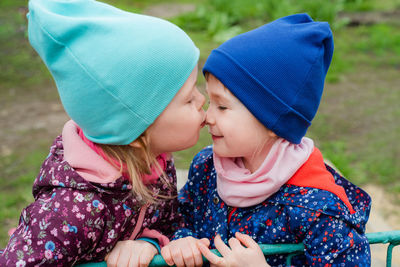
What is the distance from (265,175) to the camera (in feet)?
5.89

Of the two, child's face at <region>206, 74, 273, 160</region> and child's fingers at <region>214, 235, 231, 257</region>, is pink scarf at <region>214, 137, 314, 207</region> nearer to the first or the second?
child's face at <region>206, 74, 273, 160</region>

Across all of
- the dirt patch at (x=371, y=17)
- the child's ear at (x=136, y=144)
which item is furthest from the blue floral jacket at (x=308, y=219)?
the dirt patch at (x=371, y=17)

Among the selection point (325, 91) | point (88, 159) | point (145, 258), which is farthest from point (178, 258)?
point (325, 91)

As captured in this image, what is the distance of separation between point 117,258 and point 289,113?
86 cm

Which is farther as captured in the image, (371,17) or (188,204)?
(371,17)

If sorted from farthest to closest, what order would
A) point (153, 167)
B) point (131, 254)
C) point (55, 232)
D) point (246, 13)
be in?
point (246, 13), point (153, 167), point (131, 254), point (55, 232)

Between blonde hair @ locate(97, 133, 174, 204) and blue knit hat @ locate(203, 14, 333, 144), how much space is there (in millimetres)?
408

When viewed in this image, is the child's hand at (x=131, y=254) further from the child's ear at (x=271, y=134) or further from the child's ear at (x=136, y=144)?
the child's ear at (x=271, y=134)

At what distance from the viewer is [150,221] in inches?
78.7

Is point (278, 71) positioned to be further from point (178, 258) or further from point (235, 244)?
point (178, 258)

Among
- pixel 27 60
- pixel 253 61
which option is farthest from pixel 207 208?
pixel 27 60

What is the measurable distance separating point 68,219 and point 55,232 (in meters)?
0.06

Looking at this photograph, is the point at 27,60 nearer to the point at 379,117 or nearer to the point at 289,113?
the point at 379,117

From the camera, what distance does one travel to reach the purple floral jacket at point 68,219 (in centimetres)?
157
